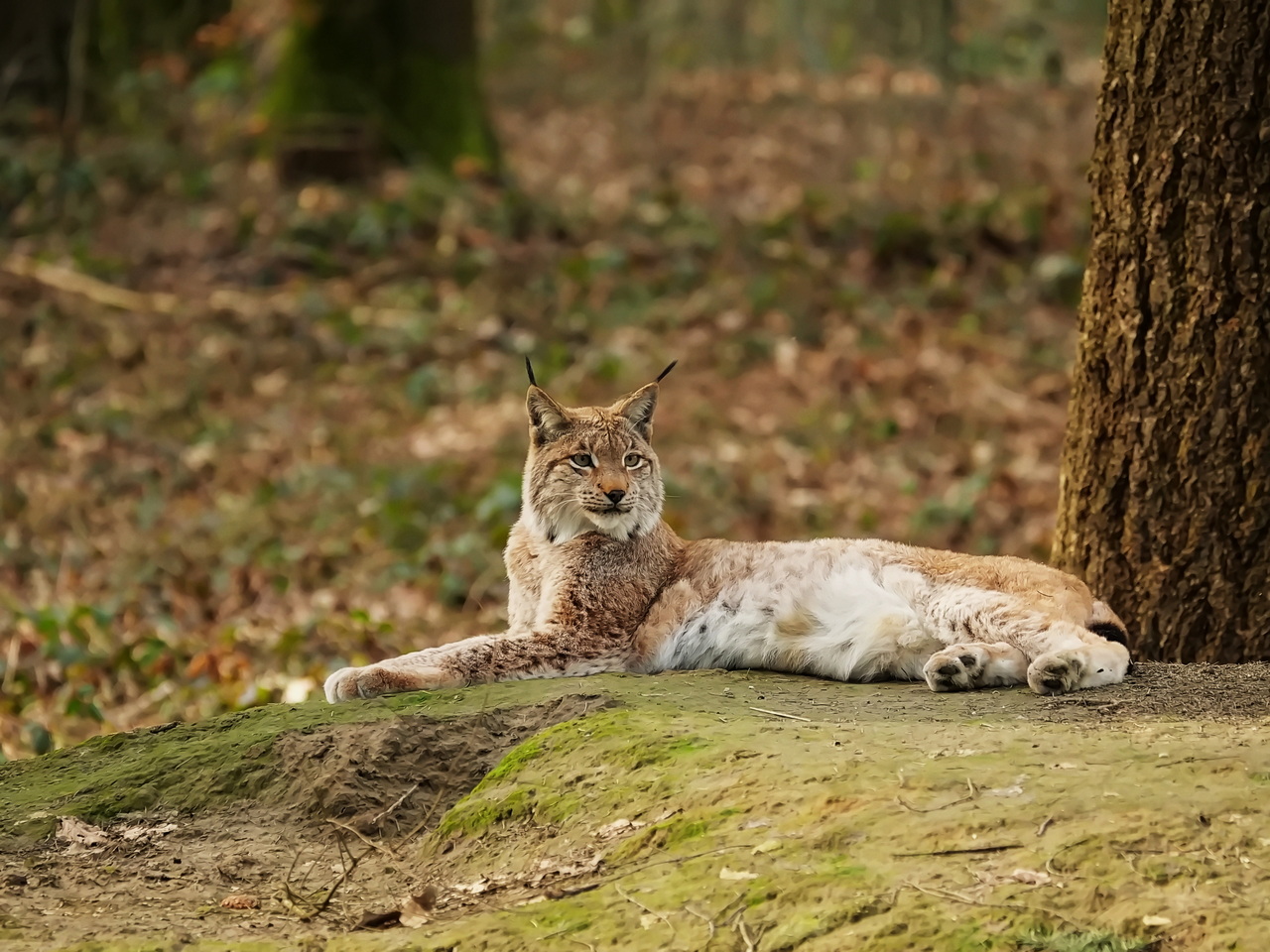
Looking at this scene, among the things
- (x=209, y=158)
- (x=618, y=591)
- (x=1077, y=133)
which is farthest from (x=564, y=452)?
(x=1077, y=133)

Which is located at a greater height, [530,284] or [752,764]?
[530,284]

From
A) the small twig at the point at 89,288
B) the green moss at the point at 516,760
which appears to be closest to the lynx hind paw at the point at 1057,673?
the green moss at the point at 516,760

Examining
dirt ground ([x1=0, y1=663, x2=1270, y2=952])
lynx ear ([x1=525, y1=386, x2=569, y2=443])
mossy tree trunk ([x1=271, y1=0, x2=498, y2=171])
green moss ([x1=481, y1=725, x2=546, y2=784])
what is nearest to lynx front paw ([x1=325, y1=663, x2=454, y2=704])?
dirt ground ([x1=0, y1=663, x2=1270, y2=952])

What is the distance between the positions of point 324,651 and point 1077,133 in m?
10.5

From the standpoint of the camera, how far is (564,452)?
504cm

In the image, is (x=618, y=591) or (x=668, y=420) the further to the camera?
(x=668, y=420)

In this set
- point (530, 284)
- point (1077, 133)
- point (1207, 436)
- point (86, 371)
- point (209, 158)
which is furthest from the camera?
point (1077, 133)

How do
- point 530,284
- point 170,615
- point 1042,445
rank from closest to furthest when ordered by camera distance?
→ 1. point 170,615
2. point 1042,445
3. point 530,284

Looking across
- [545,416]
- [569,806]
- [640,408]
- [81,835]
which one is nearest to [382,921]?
[569,806]

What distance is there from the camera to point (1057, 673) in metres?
4.14

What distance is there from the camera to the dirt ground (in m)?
2.85

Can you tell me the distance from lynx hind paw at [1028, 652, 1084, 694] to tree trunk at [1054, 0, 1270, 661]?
33.7 inches

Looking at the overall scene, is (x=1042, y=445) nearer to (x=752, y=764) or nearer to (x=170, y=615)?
(x=170, y=615)

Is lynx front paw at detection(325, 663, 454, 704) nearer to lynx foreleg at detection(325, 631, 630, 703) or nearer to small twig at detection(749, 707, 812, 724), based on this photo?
lynx foreleg at detection(325, 631, 630, 703)
